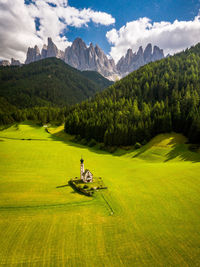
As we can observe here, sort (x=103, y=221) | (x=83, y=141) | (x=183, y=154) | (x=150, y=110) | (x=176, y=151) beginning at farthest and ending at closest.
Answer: (x=83, y=141) → (x=150, y=110) → (x=176, y=151) → (x=183, y=154) → (x=103, y=221)

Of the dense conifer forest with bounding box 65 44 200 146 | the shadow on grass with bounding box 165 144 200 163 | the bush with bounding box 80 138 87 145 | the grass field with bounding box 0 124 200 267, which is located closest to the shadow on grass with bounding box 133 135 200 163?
the shadow on grass with bounding box 165 144 200 163

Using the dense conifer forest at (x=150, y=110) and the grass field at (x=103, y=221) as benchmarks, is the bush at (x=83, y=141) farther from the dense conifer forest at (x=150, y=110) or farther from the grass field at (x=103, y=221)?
the grass field at (x=103, y=221)

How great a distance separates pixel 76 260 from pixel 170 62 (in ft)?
661

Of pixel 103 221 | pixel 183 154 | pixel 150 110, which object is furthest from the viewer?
pixel 150 110

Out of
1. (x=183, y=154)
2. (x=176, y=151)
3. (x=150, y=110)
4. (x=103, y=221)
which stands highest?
(x=150, y=110)

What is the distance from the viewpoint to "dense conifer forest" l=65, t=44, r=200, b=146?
283 feet

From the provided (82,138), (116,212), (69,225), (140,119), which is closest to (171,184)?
(116,212)

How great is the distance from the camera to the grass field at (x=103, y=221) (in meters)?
18.4

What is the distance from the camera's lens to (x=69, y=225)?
23.4 meters

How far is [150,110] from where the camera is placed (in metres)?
105

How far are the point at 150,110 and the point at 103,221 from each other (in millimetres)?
92325

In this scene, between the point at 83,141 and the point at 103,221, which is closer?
the point at 103,221

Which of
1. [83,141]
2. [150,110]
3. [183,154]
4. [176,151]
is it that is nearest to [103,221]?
[183,154]

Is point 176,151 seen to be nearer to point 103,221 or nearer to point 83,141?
point 103,221
